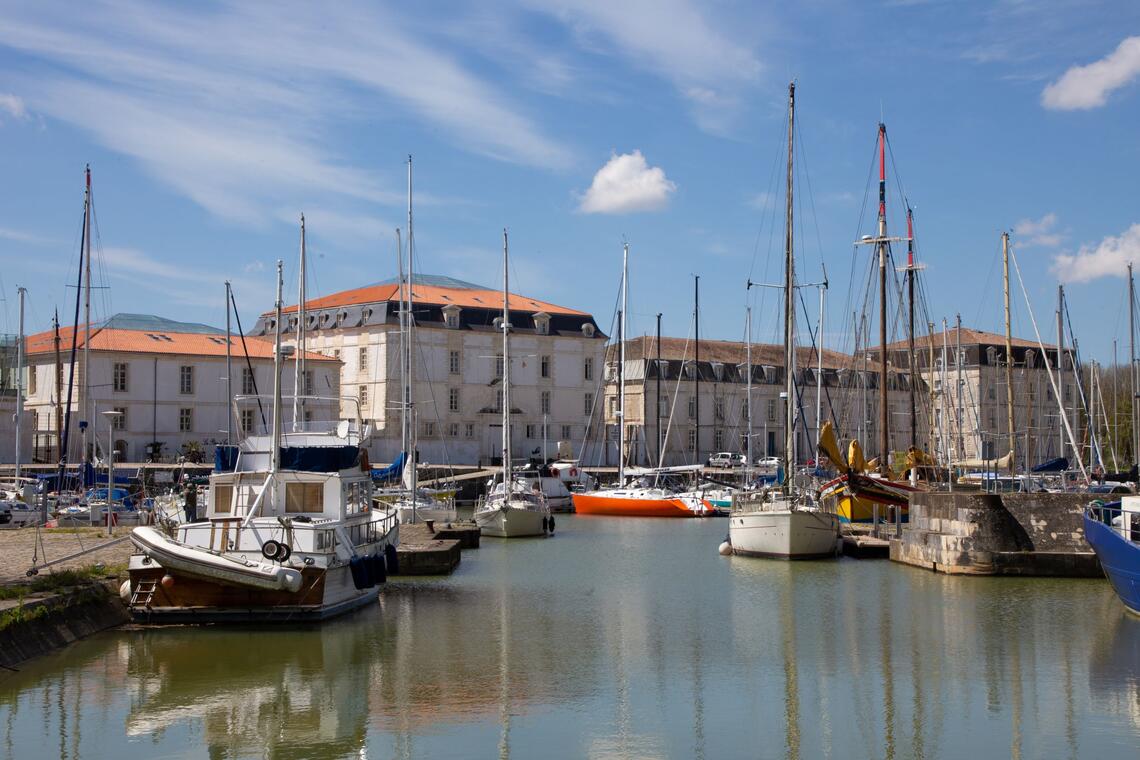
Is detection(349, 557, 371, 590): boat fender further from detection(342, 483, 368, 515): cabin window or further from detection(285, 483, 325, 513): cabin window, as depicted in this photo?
detection(342, 483, 368, 515): cabin window

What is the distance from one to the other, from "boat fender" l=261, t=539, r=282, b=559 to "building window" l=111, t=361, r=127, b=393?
5357cm

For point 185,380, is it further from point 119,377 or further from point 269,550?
point 269,550

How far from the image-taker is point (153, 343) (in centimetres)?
7450

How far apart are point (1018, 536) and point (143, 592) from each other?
2126 centimetres

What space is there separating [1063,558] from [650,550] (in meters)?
15.0

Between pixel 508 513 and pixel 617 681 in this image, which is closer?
pixel 617 681

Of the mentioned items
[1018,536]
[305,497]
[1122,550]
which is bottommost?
[1018,536]

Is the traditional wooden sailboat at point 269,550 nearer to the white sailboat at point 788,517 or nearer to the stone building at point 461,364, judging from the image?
the white sailboat at point 788,517

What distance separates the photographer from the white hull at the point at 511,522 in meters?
46.9

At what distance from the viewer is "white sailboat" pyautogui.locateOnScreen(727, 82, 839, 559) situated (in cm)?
3606

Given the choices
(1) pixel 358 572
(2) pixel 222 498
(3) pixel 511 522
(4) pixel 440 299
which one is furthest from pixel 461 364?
(1) pixel 358 572

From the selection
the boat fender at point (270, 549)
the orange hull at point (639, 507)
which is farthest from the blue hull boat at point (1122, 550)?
the orange hull at point (639, 507)

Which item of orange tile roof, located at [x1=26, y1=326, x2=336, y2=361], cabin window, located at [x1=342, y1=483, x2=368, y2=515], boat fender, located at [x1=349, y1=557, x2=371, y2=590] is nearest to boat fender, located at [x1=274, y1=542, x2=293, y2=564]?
boat fender, located at [x1=349, y1=557, x2=371, y2=590]

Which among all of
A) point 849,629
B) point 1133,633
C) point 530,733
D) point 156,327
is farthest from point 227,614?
point 156,327
